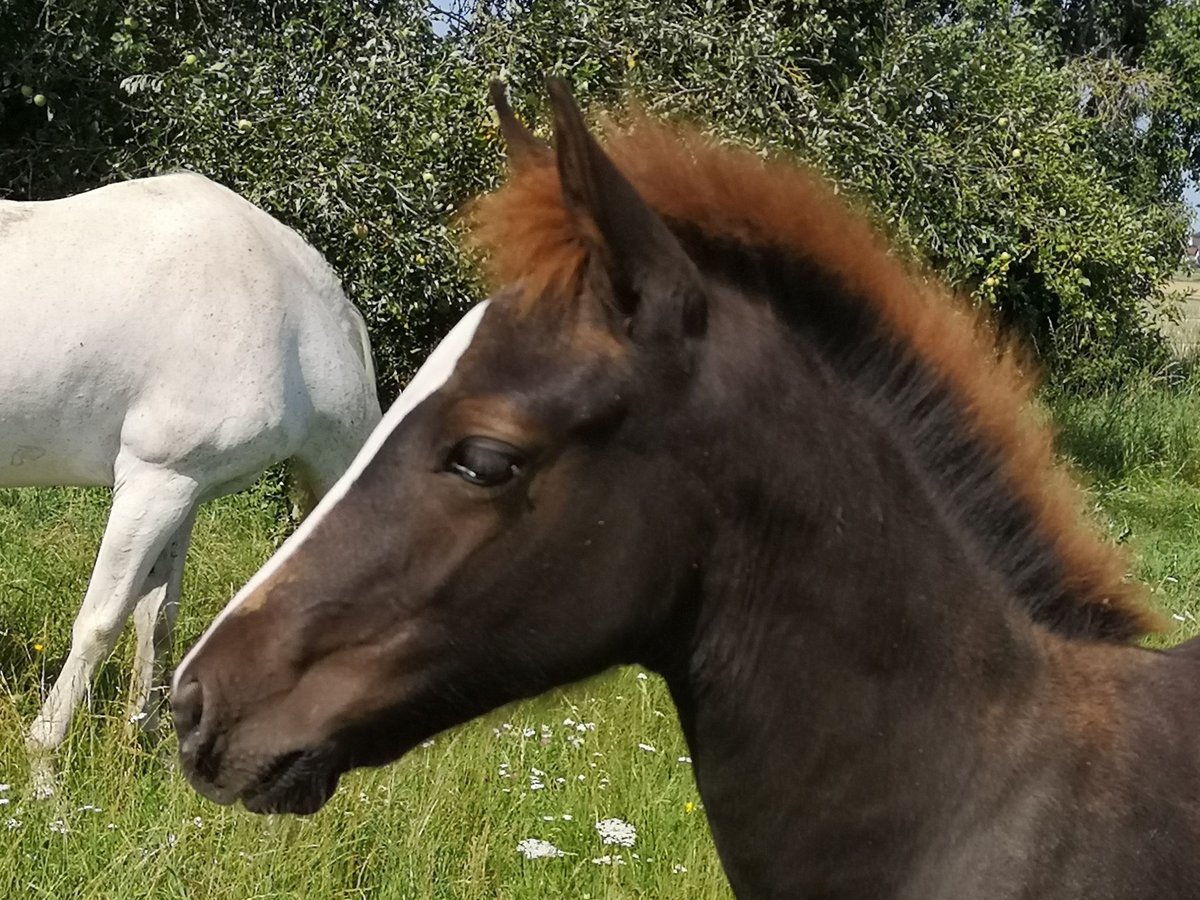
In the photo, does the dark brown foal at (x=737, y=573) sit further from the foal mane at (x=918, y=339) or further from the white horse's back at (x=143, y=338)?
the white horse's back at (x=143, y=338)

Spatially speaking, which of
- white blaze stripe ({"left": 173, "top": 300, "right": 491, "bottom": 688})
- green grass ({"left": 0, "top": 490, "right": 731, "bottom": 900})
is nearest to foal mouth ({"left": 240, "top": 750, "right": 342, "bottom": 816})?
white blaze stripe ({"left": 173, "top": 300, "right": 491, "bottom": 688})

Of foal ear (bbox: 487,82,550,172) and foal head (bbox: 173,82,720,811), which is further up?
foal ear (bbox: 487,82,550,172)

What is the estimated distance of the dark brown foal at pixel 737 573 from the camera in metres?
1.37

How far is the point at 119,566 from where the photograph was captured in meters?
3.36

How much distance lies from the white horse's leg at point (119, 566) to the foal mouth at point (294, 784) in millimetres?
2052

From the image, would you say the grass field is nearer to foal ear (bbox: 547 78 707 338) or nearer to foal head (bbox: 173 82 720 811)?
foal head (bbox: 173 82 720 811)

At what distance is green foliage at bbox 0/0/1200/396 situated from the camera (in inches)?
211

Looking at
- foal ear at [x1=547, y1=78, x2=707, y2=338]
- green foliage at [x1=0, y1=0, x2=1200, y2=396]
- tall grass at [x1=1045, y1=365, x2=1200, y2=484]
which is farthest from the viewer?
tall grass at [x1=1045, y1=365, x2=1200, y2=484]

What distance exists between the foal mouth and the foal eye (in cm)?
37

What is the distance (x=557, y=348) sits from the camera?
A: 53.7 inches

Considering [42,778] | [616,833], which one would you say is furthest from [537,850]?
[42,778]

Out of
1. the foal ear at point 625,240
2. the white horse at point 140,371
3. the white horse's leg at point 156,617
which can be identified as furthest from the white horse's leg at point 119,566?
the foal ear at point 625,240

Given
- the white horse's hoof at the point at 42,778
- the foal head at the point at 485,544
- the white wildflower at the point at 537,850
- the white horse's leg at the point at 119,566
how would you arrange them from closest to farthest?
the foal head at the point at 485,544 → the white wildflower at the point at 537,850 → the white horse's hoof at the point at 42,778 → the white horse's leg at the point at 119,566

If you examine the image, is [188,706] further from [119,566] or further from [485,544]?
[119,566]
